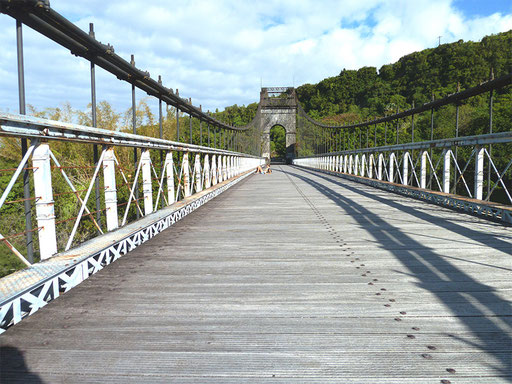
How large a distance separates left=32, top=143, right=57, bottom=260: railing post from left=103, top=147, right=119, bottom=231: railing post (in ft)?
2.97

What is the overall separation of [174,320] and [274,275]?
0.96 m

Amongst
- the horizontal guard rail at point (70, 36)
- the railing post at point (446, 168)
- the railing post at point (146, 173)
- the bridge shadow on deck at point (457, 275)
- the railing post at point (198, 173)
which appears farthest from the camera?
the railing post at point (198, 173)

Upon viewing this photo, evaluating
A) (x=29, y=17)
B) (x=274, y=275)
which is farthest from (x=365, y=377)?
(x=29, y=17)

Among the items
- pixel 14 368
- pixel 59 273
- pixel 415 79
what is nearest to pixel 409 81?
pixel 415 79

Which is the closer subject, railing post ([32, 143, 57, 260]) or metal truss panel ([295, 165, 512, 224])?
railing post ([32, 143, 57, 260])

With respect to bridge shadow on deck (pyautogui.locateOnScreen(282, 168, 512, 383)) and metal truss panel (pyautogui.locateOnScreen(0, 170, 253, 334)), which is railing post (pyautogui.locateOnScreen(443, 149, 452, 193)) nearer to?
bridge shadow on deck (pyautogui.locateOnScreen(282, 168, 512, 383))

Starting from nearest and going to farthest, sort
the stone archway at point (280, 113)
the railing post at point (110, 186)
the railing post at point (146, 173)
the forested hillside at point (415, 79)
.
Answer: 1. the railing post at point (110, 186)
2. the railing post at point (146, 173)
3. the forested hillside at point (415, 79)
4. the stone archway at point (280, 113)

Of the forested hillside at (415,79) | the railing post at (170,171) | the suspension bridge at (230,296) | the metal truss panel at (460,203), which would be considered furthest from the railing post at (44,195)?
the forested hillside at (415,79)

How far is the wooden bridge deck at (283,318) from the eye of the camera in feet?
5.32

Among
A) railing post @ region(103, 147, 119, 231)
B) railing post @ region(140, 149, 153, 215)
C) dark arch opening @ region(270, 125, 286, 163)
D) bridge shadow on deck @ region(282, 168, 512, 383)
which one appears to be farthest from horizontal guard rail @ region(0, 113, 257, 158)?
dark arch opening @ region(270, 125, 286, 163)

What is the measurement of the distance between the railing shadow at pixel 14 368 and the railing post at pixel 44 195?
85 centimetres

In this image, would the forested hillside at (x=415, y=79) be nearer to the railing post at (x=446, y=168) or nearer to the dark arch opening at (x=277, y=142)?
the dark arch opening at (x=277, y=142)

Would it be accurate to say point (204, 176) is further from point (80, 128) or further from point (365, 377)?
point (365, 377)

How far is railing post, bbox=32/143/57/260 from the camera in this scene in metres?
2.44
